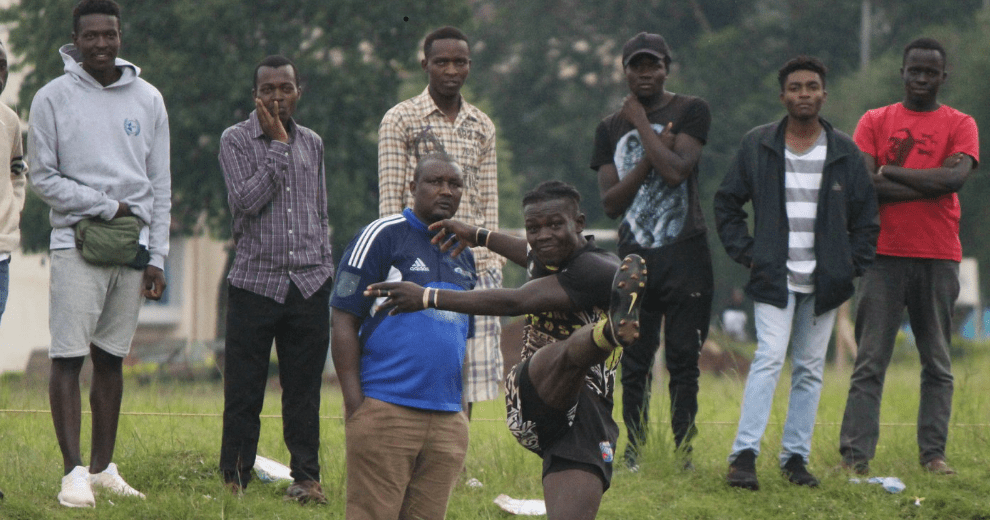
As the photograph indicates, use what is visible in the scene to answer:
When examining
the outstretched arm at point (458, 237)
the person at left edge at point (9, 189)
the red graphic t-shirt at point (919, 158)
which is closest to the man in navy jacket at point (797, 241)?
Result: the red graphic t-shirt at point (919, 158)

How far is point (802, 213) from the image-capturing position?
6543mm

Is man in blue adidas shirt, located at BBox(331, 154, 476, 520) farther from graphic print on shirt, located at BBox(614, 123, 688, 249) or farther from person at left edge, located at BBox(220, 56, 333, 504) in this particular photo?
graphic print on shirt, located at BBox(614, 123, 688, 249)

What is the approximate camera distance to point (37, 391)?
871 cm

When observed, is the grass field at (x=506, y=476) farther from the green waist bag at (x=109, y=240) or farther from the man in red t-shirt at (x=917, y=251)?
the green waist bag at (x=109, y=240)

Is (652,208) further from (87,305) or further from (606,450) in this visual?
(87,305)

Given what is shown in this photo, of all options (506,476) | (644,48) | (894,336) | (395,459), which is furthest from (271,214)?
(894,336)

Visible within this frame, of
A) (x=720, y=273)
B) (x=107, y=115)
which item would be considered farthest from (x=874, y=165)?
(x=720, y=273)

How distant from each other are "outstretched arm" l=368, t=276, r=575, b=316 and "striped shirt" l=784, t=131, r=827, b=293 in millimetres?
2059

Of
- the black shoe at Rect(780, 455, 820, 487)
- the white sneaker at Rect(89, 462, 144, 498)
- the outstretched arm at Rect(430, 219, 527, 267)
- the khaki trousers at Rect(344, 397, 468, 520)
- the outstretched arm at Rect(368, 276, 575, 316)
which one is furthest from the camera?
the black shoe at Rect(780, 455, 820, 487)

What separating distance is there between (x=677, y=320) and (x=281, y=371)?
2.03 m

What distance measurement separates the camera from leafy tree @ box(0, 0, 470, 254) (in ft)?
79.7

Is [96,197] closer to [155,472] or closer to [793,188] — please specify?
[155,472]

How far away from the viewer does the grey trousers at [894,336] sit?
6.83 m

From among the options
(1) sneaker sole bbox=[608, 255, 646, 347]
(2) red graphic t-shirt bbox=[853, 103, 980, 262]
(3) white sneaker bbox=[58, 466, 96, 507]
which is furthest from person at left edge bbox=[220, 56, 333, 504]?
(2) red graphic t-shirt bbox=[853, 103, 980, 262]
